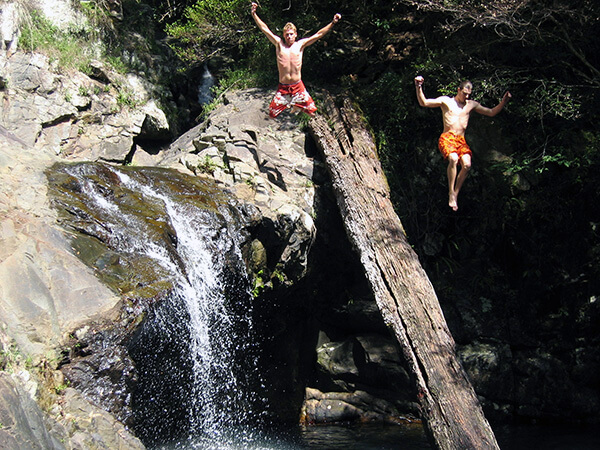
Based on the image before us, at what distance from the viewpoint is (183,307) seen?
17.4 feet

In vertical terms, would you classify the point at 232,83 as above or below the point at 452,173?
above

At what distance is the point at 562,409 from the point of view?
7660mm

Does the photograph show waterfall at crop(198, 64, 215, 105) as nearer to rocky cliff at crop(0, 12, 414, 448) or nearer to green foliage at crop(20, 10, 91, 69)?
rocky cliff at crop(0, 12, 414, 448)

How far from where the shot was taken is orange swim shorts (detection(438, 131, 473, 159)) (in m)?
7.17

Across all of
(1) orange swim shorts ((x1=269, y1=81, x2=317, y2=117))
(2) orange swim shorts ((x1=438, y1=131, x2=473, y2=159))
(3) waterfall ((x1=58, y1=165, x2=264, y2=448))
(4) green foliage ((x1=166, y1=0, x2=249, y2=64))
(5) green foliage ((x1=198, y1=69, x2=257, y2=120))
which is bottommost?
(3) waterfall ((x1=58, y1=165, x2=264, y2=448))

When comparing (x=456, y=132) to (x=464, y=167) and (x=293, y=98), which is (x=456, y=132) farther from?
(x=293, y=98)

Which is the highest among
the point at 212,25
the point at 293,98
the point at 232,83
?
the point at 212,25

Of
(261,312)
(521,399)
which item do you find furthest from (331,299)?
(521,399)

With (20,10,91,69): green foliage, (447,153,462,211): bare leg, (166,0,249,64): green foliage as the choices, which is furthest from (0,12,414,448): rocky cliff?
(447,153,462,211): bare leg

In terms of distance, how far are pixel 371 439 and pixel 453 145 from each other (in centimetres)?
385

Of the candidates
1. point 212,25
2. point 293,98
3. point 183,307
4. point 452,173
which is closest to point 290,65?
point 293,98

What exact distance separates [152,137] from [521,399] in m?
7.13

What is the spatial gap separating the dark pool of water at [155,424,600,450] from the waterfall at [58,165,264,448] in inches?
3.0

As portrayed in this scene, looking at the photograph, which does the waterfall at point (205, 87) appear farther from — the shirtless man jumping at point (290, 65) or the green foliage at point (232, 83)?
the shirtless man jumping at point (290, 65)
